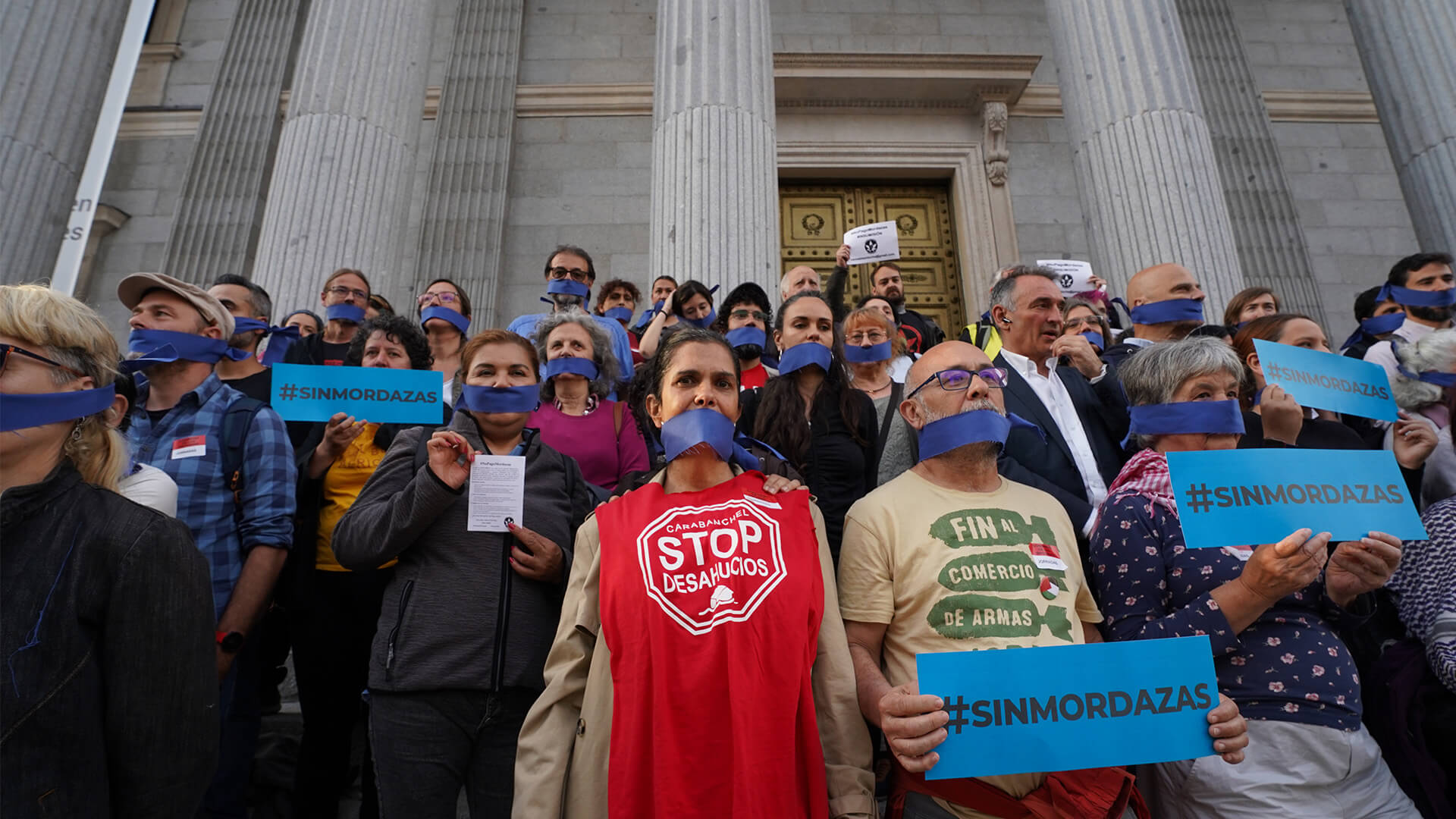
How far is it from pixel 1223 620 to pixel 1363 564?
1.62 ft

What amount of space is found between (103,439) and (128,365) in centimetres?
138

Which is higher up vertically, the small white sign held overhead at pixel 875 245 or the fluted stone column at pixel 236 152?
the fluted stone column at pixel 236 152

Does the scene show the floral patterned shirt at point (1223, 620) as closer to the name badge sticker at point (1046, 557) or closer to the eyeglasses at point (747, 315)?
the name badge sticker at point (1046, 557)

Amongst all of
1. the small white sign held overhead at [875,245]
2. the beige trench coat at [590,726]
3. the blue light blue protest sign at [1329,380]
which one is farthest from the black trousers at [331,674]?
the small white sign held overhead at [875,245]

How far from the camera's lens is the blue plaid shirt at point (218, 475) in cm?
282

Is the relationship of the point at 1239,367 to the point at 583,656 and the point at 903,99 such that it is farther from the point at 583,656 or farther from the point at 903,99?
the point at 903,99

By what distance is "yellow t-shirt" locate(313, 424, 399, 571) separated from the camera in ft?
11.1

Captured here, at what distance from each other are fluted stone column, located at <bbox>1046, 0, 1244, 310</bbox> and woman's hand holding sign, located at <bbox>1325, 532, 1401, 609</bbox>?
4670mm

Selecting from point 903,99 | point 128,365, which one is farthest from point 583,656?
point 903,99

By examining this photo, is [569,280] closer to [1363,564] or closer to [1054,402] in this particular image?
[1054,402]

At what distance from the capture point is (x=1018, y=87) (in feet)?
35.2

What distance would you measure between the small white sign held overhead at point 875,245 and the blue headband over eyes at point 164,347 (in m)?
4.10

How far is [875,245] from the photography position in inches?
227

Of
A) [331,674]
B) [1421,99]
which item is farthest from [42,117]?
[1421,99]
